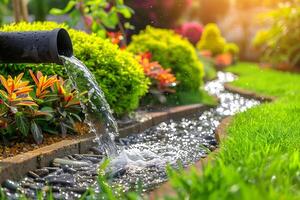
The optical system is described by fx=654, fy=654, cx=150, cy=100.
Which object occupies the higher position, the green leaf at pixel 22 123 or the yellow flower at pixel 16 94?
the yellow flower at pixel 16 94

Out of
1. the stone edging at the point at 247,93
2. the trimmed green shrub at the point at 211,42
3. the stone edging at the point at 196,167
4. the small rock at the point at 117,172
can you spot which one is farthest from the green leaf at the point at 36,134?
the trimmed green shrub at the point at 211,42

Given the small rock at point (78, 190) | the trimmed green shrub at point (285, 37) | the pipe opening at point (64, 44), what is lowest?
the trimmed green shrub at point (285, 37)

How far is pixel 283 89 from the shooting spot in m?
9.34

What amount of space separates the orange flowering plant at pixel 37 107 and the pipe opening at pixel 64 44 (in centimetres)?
22

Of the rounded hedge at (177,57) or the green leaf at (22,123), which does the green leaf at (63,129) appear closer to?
the green leaf at (22,123)

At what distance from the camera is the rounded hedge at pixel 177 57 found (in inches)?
346

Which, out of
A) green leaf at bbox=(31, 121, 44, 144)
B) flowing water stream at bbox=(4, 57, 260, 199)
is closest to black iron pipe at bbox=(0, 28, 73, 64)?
flowing water stream at bbox=(4, 57, 260, 199)

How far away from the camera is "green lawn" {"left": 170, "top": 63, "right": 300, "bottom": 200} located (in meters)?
2.78

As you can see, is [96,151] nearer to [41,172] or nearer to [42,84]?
[42,84]

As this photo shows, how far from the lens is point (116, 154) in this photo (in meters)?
5.09

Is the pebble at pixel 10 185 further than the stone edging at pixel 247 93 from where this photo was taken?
No

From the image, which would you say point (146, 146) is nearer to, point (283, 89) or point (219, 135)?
point (219, 135)

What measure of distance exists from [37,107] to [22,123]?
11.0 inches

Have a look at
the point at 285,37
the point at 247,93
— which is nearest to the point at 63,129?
the point at 247,93
